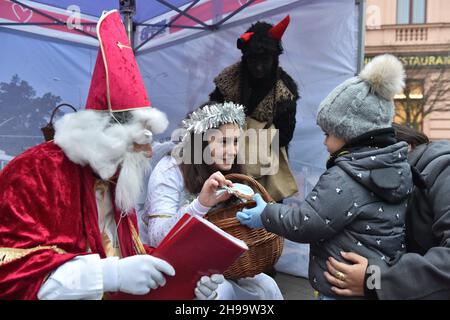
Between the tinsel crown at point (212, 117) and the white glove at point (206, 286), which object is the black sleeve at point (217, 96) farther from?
the white glove at point (206, 286)

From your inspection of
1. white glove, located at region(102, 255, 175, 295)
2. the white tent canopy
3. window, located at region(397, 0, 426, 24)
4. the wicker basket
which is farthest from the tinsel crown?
window, located at region(397, 0, 426, 24)

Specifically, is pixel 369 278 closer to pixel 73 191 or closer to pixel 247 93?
pixel 73 191

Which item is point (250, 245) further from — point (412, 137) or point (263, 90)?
point (263, 90)

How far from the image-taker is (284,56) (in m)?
3.79

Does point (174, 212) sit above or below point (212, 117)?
below

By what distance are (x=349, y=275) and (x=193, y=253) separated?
1.94ft

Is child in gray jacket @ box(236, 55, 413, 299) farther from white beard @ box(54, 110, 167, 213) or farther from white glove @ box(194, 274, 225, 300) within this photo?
white beard @ box(54, 110, 167, 213)

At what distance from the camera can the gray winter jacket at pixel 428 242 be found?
4.52 feet

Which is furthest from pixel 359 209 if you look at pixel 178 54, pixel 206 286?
pixel 178 54

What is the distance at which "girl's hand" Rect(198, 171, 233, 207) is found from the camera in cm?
187

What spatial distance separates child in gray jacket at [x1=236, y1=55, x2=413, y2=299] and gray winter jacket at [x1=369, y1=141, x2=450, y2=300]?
6cm

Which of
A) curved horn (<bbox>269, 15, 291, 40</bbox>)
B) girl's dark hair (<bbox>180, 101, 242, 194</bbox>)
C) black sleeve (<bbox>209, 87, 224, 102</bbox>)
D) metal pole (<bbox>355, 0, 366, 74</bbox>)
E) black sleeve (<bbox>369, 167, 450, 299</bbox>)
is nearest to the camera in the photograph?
black sleeve (<bbox>369, 167, 450, 299</bbox>)

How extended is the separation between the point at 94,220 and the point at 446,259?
120cm

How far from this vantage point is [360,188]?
151 centimetres
